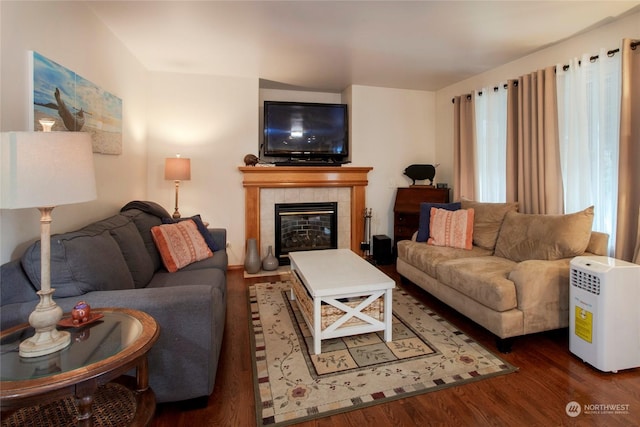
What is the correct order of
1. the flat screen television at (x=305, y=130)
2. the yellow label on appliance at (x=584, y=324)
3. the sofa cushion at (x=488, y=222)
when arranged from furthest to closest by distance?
the flat screen television at (x=305, y=130) < the sofa cushion at (x=488, y=222) < the yellow label on appliance at (x=584, y=324)

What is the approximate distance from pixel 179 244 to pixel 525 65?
384cm

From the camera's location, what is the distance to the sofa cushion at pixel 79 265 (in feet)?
4.73

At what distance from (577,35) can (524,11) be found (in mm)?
827

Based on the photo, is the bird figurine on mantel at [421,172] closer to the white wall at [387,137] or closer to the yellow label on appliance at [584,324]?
the white wall at [387,137]

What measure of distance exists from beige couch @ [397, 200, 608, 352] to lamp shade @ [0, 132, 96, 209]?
2.35 meters

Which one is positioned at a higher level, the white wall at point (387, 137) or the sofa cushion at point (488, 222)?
the white wall at point (387, 137)

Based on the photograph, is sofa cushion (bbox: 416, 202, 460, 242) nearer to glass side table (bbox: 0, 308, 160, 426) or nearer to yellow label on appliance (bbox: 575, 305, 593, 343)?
yellow label on appliance (bbox: 575, 305, 593, 343)

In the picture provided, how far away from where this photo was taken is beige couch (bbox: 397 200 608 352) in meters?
2.14

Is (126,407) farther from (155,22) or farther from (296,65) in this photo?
(296,65)

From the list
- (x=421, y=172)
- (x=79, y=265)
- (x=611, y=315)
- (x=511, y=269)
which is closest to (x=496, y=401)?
(x=611, y=315)

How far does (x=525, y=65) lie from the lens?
3.39 meters

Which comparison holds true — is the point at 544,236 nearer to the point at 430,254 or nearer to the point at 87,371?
the point at 430,254

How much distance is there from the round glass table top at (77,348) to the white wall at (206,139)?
9.06 ft

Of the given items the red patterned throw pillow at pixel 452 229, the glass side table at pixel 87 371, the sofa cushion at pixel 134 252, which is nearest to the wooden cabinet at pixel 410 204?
the red patterned throw pillow at pixel 452 229
